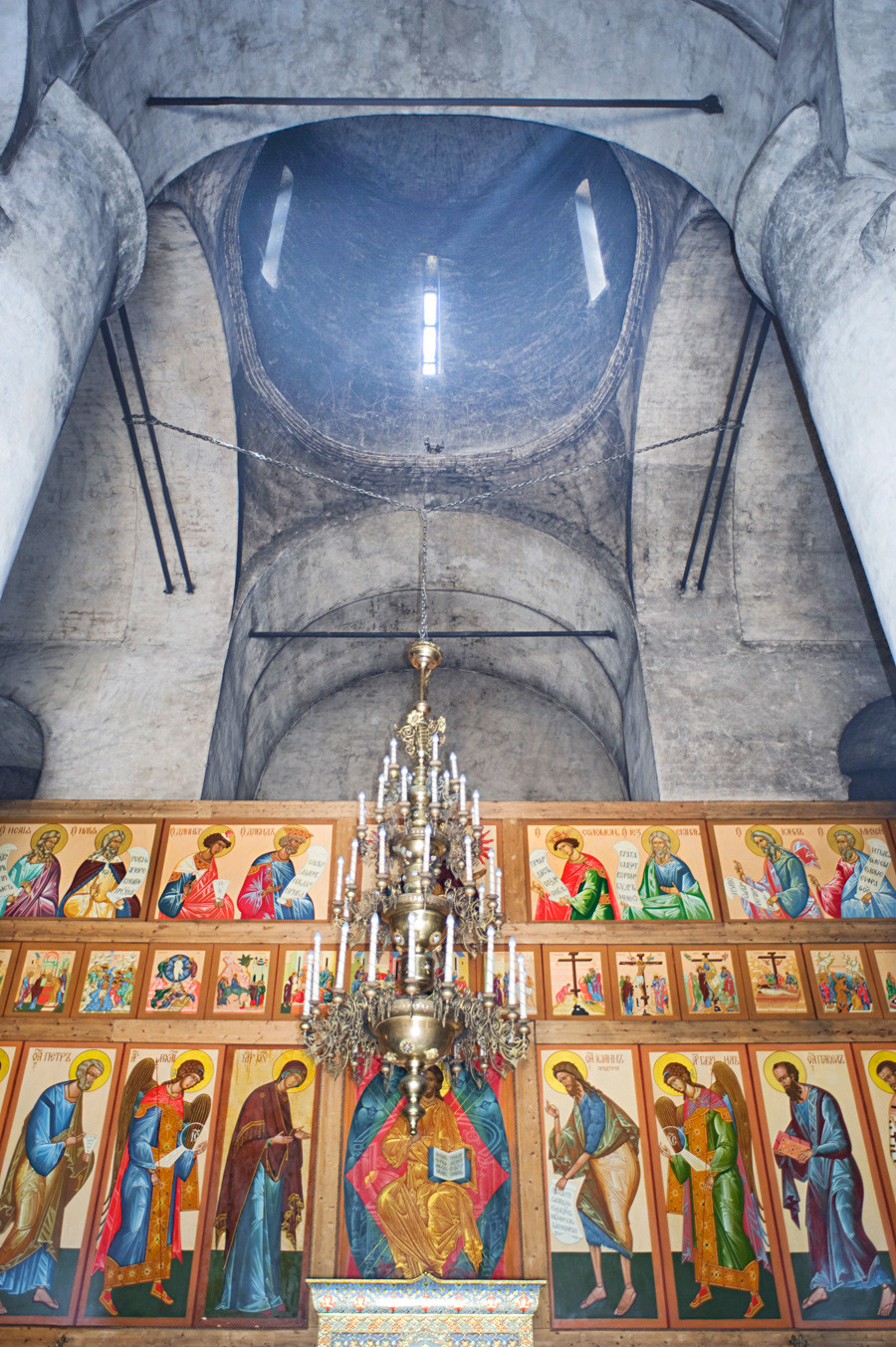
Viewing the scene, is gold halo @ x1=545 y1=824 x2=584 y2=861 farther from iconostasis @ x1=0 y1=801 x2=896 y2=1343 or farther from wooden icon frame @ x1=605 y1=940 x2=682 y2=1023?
wooden icon frame @ x1=605 y1=940 x2=682 y2=1023

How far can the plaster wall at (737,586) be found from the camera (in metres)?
9.20

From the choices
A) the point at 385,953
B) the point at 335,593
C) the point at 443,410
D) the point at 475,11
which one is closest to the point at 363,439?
the point at 443,410

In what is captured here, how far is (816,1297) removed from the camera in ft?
20.4

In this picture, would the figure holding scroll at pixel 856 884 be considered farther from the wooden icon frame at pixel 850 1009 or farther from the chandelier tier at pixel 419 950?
the chandelier tier at pixel 419 950

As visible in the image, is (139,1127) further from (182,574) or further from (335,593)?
(335,593)

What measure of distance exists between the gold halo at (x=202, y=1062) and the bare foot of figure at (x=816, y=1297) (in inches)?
151

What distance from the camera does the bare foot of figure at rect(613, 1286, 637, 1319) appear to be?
619 cm

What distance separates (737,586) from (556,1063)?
16.9 ft

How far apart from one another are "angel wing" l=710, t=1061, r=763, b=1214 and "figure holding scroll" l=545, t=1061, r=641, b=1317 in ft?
2.08

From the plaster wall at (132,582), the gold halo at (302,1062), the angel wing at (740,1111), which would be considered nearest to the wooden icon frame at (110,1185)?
the gold halo at (302,1062)

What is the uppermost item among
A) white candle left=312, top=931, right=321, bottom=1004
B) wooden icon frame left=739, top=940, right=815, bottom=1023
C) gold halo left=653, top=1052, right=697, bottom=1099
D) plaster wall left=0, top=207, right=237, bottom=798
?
plaster wall left=0, top=207, right=237, bottom=798

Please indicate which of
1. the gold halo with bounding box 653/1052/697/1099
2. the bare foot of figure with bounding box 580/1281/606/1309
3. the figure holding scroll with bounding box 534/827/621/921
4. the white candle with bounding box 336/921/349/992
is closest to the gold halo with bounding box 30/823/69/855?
the white candle with bounding box 336/921/349/992

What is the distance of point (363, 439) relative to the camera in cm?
1147

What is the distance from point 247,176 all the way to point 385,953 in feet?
22.6
